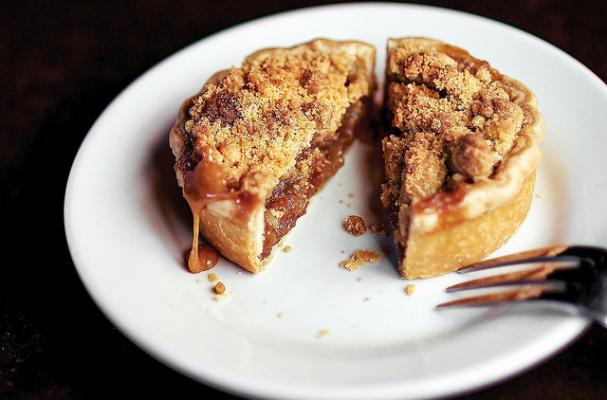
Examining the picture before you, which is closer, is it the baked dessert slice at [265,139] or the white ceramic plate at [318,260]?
the white ceramic plate at [318,260]

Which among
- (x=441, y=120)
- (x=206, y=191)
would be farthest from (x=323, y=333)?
(x=441, y=120)

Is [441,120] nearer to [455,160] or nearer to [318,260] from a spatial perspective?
[455,160]

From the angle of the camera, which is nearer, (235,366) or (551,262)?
(235,366)

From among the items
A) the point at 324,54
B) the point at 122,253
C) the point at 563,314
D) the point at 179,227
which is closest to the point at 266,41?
the point at 324,54

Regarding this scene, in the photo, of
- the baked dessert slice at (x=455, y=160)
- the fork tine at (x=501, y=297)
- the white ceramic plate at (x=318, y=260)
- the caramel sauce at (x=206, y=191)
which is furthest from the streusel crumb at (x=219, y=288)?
the fork tine at (x=501, y=297)

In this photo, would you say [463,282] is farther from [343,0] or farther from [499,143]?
[343,0]

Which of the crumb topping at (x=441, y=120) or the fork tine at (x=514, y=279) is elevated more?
the crumb topping at (x=441, y=120)

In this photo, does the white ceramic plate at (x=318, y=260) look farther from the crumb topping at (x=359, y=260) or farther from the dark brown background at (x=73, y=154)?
the dark brown background at (x=73, y=154)

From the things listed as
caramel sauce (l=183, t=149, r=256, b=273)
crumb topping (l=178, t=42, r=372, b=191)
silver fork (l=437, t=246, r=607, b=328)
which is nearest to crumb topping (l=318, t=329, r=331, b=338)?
silver fork (l=437, t=246, r=607, b=328)
